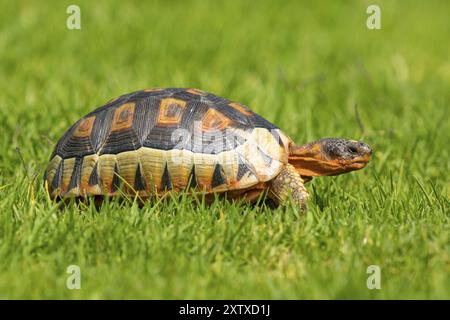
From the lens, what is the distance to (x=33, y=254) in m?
4.17

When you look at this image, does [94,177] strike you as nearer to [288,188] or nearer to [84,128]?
[84,128]

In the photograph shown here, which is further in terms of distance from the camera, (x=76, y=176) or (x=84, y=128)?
(x=84, y=128)

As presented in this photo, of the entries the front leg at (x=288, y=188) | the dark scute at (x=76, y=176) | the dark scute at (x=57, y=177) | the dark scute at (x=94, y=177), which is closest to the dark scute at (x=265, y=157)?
the front leg at (x=288, y=188)

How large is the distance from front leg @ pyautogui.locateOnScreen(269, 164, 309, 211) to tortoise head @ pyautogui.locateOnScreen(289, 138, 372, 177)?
15cm

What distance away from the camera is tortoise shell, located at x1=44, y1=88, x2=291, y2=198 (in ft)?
15.7

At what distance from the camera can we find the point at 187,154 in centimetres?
479

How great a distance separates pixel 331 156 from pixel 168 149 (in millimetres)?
994

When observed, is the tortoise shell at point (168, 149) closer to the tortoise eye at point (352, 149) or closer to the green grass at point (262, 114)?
the green grass at point (262, 114)

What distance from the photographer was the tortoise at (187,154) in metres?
4.79

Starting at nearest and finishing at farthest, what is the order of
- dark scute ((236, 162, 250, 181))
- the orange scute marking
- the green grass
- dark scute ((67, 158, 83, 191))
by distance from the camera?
1. the green grass
2. dark scute ((236, 162, 250, 181))
3. dark scute ((67, 158, 83, 191))
4. the orange scute marking

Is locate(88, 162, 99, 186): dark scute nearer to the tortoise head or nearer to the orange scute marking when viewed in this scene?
the orange scute marking

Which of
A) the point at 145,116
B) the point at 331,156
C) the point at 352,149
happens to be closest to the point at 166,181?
the point at 145,116

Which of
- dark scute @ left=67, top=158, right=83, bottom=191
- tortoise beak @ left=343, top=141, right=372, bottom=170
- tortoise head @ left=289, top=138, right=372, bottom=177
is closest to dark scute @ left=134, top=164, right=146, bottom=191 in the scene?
dark scute @ left=67, top=158, right=83, bottom=191
